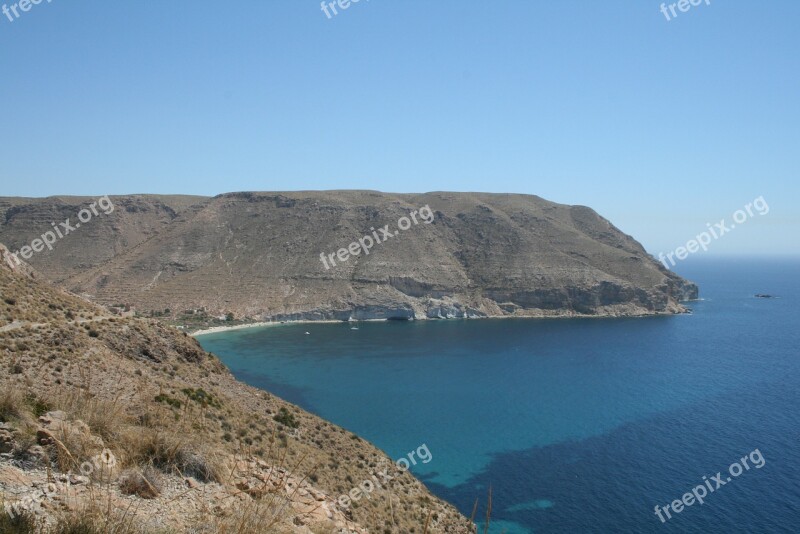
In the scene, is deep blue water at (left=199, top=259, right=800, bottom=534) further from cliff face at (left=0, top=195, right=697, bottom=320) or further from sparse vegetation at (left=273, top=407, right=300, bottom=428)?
sparse vegetation at (left=273, top=407, right=300, bottom=428)

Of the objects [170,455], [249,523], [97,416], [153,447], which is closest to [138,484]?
[170,455]

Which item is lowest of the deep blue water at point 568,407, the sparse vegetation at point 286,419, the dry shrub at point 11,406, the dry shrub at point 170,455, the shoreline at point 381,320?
the deep blue water at point 568,407

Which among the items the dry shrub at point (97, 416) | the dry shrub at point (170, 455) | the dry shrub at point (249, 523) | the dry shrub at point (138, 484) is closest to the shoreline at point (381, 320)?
the dry shrub at point (97, 416)

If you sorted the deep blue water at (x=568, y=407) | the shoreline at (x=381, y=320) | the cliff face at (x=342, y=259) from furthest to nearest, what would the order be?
1. the cliff face at (x=342, y=259)
2. the shoreline at (x=381, y=320)
3. the deep blue water at (x=568, y=407)

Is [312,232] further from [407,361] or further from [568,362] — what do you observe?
[568,362]

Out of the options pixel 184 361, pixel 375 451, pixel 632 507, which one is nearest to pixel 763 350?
pixel 632 507

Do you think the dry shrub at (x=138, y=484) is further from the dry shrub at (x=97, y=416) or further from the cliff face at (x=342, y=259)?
the cliff face at (x=342, y=259)
